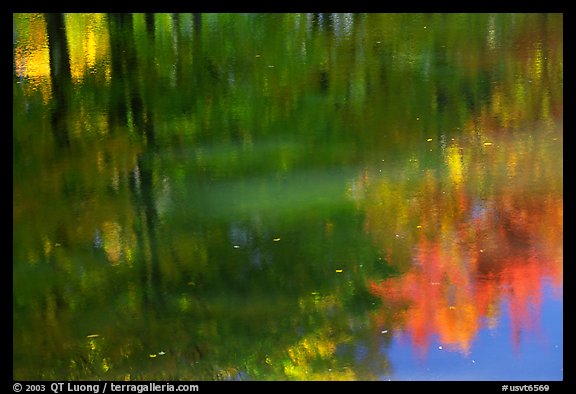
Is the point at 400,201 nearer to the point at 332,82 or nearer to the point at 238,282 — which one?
the point at 238,282

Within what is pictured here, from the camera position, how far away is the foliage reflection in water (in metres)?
4.48

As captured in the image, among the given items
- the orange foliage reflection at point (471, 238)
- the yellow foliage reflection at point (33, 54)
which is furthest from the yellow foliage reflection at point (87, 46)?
the orange foliage reflection at point (471, 238)

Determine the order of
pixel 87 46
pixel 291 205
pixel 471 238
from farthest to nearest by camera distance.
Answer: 1. pixel 87 46
2. pixel 291 205
3. pixel 471 238

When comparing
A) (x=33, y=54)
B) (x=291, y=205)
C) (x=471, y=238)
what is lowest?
(x=471, y=238)

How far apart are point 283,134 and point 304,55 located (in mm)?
1938

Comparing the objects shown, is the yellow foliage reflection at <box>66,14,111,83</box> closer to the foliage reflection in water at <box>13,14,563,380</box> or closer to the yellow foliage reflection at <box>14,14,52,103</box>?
the foliage reflection in water at <box>13,14,563,380</box>

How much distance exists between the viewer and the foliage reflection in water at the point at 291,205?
4.48m

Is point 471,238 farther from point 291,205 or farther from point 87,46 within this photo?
point 87,46

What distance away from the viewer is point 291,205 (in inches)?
226

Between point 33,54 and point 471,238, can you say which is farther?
point 33,54

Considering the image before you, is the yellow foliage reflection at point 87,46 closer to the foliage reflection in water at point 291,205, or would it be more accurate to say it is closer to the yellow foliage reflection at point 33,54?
the foliage reflection in water at point 291,205

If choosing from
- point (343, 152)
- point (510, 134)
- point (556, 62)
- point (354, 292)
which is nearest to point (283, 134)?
point (343, 152)

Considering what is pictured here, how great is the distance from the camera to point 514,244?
5.18 metres

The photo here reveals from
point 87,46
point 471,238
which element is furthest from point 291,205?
point 87,46
